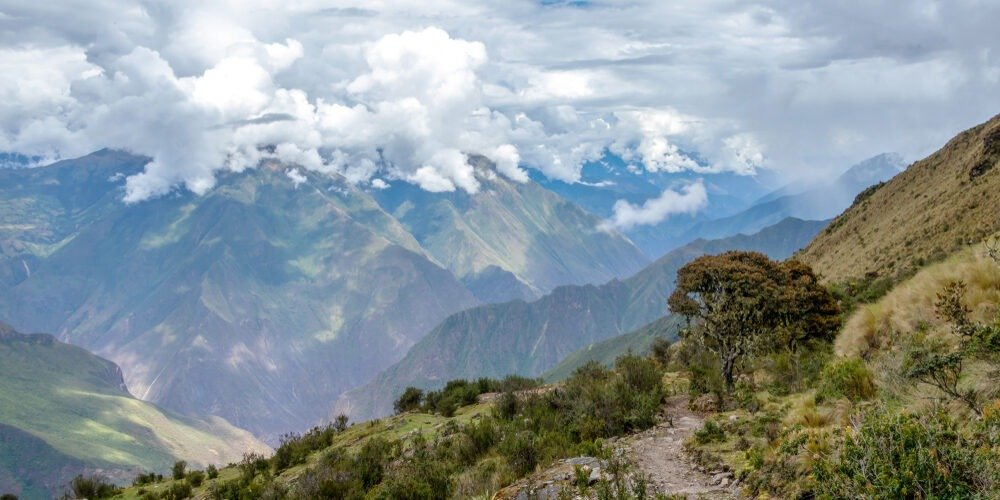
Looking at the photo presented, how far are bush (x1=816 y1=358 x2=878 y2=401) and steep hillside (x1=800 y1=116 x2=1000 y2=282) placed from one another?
23058 mm

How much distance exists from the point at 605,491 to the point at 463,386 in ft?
76.4

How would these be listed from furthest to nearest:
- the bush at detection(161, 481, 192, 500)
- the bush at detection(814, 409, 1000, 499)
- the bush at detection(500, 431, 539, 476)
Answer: the bush at detection(161, 481, 192, 500), the bush at detection(500, 431, 539, 476), the bush at detection(814, 409, 1000, 499)

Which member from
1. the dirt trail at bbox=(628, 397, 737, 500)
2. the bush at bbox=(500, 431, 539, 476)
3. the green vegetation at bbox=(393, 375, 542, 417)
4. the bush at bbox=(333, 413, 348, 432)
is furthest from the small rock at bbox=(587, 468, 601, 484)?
the bush at bbox=(333, 413, 348, 432)

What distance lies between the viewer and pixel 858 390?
11633mm

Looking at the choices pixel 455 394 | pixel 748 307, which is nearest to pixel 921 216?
pixel 748 307

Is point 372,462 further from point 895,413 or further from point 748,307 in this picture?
point 748,307

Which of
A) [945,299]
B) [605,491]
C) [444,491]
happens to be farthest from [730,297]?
[605,491]

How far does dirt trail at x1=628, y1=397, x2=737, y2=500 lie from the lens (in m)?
10.5

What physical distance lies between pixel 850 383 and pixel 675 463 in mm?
3580

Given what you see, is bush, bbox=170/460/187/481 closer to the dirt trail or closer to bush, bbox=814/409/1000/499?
the dirt trail

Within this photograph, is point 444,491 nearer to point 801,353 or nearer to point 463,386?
point 801,353

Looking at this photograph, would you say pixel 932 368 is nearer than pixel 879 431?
No

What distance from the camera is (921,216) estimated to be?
168ft

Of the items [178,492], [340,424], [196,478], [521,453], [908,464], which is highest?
[340,424]
